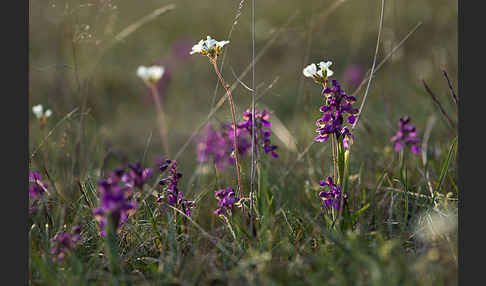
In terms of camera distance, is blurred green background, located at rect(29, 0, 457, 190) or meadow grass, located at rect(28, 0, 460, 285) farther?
blurred green background, located at rect(29, 0, 457, 190)

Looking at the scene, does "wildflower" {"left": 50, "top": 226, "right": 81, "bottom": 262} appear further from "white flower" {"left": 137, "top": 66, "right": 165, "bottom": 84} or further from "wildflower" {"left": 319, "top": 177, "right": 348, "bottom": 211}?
→ "wildflower" {"left": 319, "top": 177, "right": 348, "bottom": 211}

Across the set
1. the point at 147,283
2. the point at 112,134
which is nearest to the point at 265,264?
the point at 147,283

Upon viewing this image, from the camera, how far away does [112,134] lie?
15.2 feet

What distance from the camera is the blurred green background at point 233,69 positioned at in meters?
3.89

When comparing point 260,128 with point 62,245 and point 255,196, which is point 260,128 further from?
point 62,245

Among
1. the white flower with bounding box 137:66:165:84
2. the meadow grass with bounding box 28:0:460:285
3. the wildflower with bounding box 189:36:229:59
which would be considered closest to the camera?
the meadow grass with bounding box 28:0:460:285

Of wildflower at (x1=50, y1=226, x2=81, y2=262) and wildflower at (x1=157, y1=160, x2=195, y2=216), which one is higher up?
wildflower at (x1=157, y1=160, x2=195, y2=216)

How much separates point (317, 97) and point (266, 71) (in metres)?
1.09

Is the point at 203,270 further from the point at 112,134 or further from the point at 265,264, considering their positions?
the point at 112,134

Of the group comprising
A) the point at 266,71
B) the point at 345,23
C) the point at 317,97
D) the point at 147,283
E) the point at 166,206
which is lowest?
the point at 147,283

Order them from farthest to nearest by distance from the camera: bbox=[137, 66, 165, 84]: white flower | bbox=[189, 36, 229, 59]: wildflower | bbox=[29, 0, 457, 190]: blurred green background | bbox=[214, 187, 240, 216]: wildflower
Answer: bbox=[29, 0, 457, 190]: blurred green background < bbox=[137, 66, 165, 84]: white flower < bbox=[214, 187, 240, 216]: wildflower < bbox=[189, 36, 229, 59]: wildflower

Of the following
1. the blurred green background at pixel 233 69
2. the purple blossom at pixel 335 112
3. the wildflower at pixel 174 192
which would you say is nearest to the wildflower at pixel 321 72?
the purple blossom at pixel 335 112

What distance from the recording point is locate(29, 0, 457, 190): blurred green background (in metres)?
3.89

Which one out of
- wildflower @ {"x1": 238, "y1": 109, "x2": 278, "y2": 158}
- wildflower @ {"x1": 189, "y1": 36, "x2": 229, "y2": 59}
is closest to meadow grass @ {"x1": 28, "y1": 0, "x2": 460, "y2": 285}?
wildflower @ {"x1": 238, "y1": 109, "x2": 278, "y2": 158}
